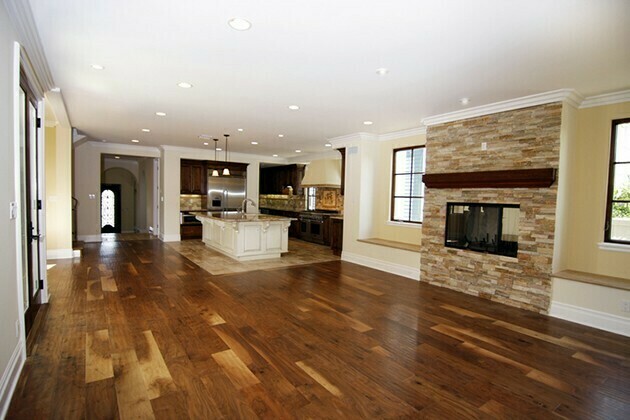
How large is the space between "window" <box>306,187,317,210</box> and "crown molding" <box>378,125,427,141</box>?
12.6 feet

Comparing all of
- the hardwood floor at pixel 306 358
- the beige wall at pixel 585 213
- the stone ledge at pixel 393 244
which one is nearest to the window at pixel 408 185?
the stone ledge at pixel 393 244

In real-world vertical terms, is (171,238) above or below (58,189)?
below

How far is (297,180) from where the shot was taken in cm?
1077

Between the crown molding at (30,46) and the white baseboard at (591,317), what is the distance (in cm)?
584

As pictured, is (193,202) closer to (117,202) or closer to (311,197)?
(311,197)

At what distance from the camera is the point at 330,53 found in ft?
10.1

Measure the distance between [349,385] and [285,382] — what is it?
1.55 ft

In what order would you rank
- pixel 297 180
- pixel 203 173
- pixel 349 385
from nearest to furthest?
pixel 349 385 → pixel 203 173 → pixel 297 180

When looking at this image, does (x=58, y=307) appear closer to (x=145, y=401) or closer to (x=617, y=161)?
(x=145, y=401)

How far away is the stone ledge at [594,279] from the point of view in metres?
3.73

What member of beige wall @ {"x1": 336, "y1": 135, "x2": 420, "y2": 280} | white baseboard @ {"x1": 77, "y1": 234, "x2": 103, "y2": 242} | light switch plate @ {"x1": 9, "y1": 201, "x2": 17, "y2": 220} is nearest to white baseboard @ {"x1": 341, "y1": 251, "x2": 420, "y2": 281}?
beige wall @ {"x1": 336, "y1": 135, "x2": 420, "y2": 280}

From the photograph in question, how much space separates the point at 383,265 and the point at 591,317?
10.3ft

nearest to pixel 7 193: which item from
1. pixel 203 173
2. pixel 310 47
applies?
pixel 310 47

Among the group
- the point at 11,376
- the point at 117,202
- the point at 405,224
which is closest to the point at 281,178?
the point at 405,224
